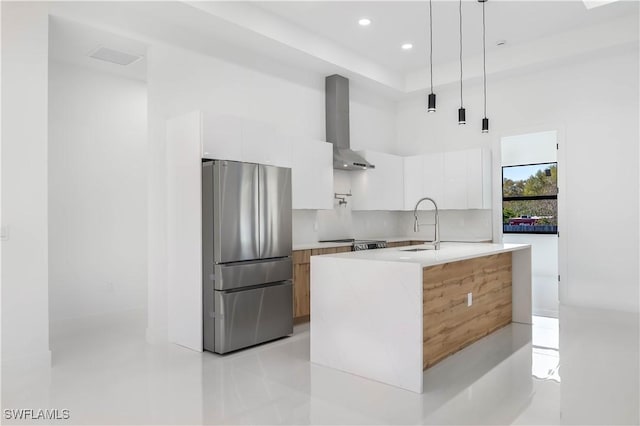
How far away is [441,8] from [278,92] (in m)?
2.07

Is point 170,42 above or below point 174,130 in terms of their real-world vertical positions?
above

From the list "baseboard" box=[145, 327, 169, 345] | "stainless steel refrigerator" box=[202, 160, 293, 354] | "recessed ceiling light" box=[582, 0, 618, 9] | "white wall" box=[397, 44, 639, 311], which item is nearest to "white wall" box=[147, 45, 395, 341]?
"baseboard" box=[145, 327, 169, 345]

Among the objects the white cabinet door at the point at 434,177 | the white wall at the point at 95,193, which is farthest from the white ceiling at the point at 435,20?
the white wall at the point at 95,193

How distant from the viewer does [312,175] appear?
17.7 feet

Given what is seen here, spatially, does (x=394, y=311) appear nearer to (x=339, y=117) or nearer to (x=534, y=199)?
(x=339, y=117)

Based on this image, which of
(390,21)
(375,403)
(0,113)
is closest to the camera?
(375,403)

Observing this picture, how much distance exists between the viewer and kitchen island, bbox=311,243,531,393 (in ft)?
9.95

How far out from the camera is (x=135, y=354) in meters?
3.88

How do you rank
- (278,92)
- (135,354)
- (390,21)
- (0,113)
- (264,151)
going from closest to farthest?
(0,113)
(135,354)
(264,151)
(390,21)
(278,92)

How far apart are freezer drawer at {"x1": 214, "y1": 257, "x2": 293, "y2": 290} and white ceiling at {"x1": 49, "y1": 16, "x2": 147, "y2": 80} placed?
2360 mm

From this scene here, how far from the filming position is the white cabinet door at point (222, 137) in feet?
→ 13.5

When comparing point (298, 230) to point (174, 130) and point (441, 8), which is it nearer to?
point (174, 130)

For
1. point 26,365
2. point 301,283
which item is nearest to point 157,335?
point 26,365

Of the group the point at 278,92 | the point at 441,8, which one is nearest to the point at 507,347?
the point at 441,8
